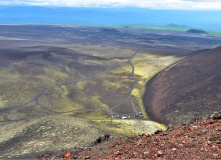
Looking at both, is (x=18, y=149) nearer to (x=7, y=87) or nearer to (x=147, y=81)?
(x=7, y=87)

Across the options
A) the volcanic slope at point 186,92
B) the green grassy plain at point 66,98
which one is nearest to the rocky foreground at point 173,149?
the green grassy plain at point 66,98

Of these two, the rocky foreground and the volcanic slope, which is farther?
the volcanic slope

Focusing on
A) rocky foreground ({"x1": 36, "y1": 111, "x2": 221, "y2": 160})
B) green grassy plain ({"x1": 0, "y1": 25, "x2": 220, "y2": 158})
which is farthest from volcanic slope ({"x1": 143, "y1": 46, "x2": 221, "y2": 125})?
rocky foreground ({"x1": 36, "y1": 111, "x2": 221, "y2": 160})

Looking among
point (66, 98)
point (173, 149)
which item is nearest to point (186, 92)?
point (66, 98)

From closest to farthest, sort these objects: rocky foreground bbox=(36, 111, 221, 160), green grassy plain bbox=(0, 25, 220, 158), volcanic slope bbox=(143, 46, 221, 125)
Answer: rocky foreground bbox=(36, 111, 221, 160), green grassy plain bbox=(0, 25, 220, 158), volcanic slope bbox=(143, 46, 221, 125)

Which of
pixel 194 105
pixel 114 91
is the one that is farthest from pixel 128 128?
pixel 114 91

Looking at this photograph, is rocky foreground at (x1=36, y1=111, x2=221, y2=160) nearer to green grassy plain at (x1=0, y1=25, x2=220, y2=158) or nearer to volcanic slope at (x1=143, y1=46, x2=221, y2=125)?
green grassy plain at (x1=0, y1=25, x2=220, y2=158)

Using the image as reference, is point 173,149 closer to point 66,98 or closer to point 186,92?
point 186,92

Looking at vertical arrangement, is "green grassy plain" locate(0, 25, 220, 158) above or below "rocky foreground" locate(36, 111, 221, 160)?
below

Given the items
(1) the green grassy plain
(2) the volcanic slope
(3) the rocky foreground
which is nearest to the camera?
(3) the rocky foreground
